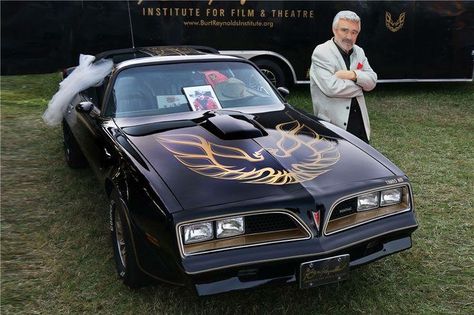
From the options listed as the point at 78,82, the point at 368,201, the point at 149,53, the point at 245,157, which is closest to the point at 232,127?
the point at 245,157

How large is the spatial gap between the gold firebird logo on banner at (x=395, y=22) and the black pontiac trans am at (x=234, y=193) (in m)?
6.41

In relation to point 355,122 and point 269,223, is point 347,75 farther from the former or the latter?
point 269,223

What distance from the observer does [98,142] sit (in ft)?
13.1

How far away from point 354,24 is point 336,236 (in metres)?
2.10

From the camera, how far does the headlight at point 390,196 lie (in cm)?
307

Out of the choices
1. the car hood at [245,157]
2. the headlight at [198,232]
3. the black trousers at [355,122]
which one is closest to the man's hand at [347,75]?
the black trousers at [355,122]

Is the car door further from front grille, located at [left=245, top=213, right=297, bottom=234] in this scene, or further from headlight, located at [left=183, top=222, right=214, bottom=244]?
front grille, located at [left=245, top=213, right=297, bottom=234]

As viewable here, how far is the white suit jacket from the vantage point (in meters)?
4.21

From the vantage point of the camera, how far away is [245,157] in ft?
10.3

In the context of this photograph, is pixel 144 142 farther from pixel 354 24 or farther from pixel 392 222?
pixel 354 24

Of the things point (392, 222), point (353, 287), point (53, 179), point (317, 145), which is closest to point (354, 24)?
point (317, 145)

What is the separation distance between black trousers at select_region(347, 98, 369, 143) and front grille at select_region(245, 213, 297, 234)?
6.32 feet

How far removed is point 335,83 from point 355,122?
467 mm

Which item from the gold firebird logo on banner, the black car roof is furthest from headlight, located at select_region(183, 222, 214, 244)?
the gold firebird logo on banner
